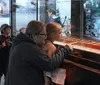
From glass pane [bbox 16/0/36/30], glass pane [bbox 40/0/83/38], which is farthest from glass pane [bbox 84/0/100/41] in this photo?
glass pane [bbox 16/0/36/30]

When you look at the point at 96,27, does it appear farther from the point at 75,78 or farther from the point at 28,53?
the point at 28,53

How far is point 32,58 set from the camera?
2514mm

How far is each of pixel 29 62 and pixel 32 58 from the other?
2.2 inches

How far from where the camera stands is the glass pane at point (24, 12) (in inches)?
241

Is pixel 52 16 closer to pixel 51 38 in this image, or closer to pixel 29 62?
pixel 51 38

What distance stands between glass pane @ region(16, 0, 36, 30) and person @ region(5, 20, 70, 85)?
3452 mm

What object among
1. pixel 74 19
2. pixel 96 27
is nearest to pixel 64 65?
pixel 96 27

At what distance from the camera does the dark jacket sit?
250 cm

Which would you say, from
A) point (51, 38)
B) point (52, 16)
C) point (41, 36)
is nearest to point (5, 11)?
point (52, 16)

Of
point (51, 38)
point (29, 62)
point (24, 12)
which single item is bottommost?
point (29, 62)

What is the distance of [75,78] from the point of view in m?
2.78

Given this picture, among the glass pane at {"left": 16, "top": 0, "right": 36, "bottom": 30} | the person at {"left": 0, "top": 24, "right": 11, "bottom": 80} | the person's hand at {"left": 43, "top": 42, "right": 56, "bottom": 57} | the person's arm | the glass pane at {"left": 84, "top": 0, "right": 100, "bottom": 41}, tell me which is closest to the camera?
the person's arm

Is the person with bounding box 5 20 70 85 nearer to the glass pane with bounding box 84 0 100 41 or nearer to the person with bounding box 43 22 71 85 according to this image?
the person with bounding box 43 22 71 85

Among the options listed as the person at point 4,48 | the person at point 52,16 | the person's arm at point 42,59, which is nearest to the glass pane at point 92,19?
the person at point 52,16
